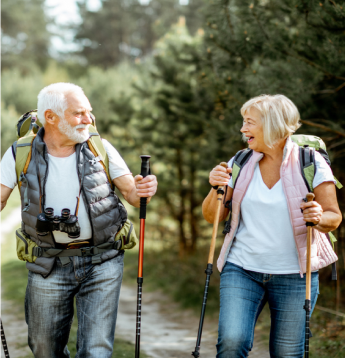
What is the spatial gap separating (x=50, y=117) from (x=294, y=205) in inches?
63.6

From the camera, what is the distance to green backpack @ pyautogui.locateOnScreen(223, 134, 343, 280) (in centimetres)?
269

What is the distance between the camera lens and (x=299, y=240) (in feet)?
8.79

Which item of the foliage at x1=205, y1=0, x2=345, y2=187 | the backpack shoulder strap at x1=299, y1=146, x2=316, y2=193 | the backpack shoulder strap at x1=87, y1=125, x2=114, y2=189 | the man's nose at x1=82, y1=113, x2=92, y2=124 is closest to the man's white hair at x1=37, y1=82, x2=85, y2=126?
the man's nose at x1=82, y1=113, x2=92, y2=124

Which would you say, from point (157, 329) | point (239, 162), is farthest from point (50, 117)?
point (157, 329)

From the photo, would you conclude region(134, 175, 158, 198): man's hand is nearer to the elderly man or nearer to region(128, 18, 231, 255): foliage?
the elderly man

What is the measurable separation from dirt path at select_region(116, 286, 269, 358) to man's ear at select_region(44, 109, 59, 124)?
3.11 metres

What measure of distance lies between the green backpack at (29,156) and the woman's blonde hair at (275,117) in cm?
104

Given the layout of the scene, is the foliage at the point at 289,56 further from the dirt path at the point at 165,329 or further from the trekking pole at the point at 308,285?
the dirt path at the point at 165,329

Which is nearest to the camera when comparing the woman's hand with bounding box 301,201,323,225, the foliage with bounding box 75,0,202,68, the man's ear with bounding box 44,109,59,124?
the woman's hand with bounding box 301,201,323,225

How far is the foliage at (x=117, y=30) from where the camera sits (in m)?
32.2

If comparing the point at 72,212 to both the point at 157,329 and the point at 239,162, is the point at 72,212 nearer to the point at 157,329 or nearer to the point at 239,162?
the point at 239,162

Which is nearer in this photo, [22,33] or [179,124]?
[179,124]

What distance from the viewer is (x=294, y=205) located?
8.65ft

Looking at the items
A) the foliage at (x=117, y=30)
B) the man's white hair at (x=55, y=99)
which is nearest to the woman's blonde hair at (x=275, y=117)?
the man's white hair at (x=55, y=99)
